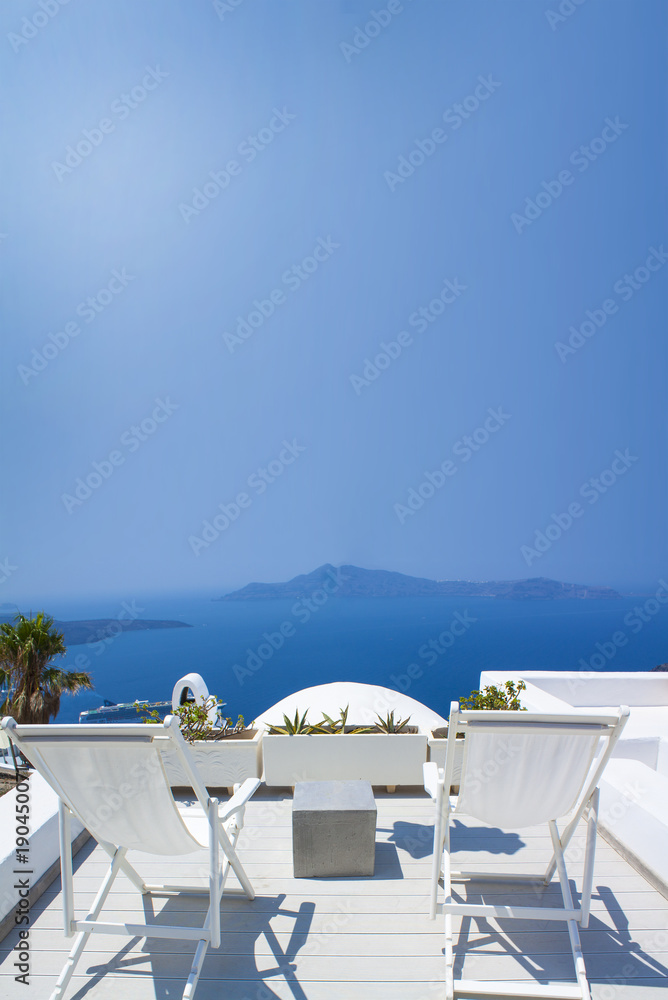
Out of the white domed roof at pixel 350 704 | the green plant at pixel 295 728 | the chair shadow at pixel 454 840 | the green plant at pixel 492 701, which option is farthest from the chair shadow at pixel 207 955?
the white domed roof at pixel 350 704

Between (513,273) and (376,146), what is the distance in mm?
22030

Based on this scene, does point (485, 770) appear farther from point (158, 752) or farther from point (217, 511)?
point (217, 511)

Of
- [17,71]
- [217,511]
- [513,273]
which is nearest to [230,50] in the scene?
[17,71]

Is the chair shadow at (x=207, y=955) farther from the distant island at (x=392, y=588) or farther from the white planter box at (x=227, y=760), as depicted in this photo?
the distant island at (x=392, y=588)

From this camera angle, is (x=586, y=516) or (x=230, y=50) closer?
(x=230, y=50)

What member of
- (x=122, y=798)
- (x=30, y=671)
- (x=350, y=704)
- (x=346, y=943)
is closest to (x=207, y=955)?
(x=346, y=943)

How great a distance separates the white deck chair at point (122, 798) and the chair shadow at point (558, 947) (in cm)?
104

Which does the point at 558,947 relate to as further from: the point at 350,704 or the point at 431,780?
the point at 350,704

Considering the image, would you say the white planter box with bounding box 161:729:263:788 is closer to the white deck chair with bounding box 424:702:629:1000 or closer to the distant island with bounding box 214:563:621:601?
the white deck chair with bounding box 424:702:629:1000

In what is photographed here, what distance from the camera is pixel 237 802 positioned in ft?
7.47

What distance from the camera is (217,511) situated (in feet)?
268

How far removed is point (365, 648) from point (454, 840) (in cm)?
5786

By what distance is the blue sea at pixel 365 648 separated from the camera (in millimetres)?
51406

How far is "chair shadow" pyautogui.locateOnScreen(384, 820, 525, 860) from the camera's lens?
3.06 metres
